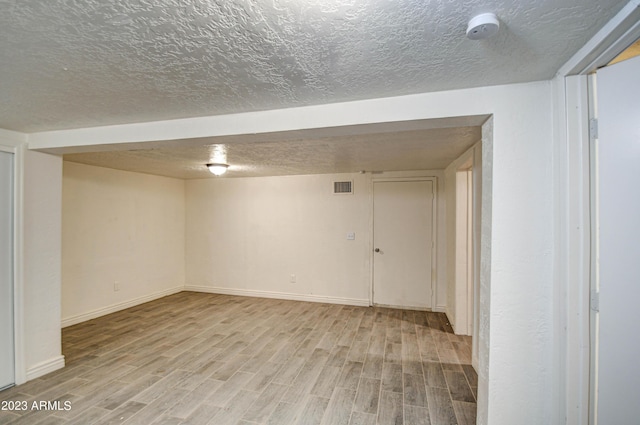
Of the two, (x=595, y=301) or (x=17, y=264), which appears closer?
(x=595, y=301)

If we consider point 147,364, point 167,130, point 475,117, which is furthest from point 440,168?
point 147,364

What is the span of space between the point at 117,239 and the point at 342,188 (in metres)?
3.71

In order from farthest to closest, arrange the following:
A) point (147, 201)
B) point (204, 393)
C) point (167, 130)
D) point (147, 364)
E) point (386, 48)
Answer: point (147, 201), point (147, 364), point (204, 393), point (167, 130), point (386, 48)

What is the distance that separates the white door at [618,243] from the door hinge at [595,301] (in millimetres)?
24

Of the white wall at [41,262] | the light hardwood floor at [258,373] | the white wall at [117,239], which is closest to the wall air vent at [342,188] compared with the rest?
the light hardwood floor at [258,373]

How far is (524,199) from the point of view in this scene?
1395 mm

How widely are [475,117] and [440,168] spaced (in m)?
2.79

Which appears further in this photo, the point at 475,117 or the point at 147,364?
the point at 147,364

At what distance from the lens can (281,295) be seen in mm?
4887

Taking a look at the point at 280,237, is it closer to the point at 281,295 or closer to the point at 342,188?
the point at 281,295

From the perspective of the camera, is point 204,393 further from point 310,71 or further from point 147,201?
point 147,201

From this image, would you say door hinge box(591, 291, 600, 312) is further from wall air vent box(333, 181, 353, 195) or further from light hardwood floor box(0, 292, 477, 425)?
wall air vent box(333, 181, 353, 195)

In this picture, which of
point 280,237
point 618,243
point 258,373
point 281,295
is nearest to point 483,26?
point 618,243

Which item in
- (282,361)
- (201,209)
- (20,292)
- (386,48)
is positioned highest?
(386,48)
